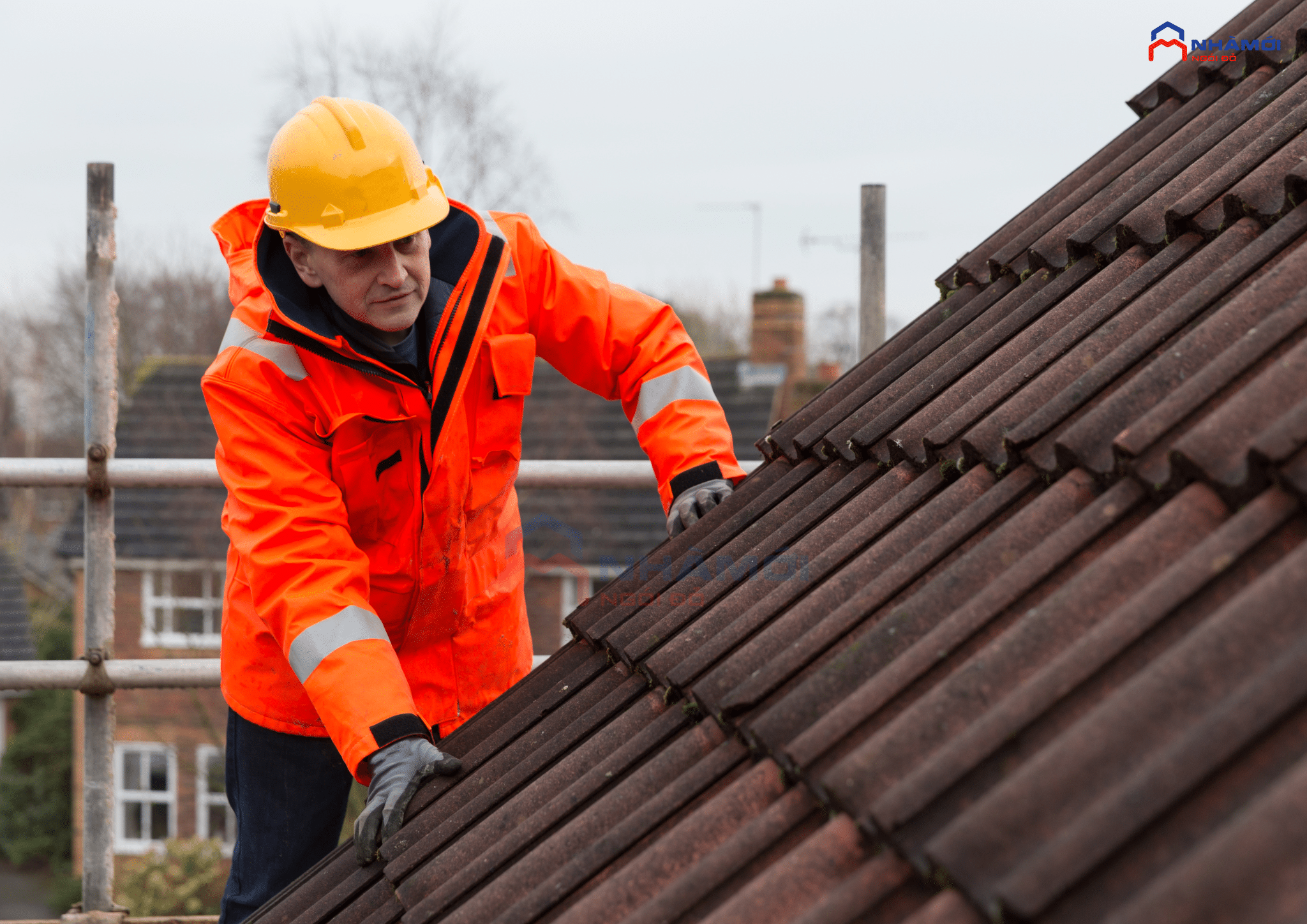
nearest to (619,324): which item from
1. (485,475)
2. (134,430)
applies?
(485,475)

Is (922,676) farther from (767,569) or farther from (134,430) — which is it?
(134,430)

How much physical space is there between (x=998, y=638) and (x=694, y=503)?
1.43 metres

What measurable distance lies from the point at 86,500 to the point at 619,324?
80.8 inches

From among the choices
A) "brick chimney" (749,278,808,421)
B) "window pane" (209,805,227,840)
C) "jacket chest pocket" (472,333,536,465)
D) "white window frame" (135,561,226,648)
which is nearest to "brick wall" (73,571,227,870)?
"white window frame" (135,561,226,648)

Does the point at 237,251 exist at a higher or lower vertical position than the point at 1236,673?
higher

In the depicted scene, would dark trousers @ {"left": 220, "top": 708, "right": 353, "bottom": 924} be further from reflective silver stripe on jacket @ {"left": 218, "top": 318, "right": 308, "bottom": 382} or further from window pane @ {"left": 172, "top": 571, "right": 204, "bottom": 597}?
window pane @ {"left": 172, "top": 571, "right": 204, "bottom": 597}

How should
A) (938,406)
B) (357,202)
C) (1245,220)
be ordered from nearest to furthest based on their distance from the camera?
(1245,220) < (938,406) < (357,202)

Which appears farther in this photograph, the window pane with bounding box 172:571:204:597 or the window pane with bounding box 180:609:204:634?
the window pane with bounding box 180:609:204:634

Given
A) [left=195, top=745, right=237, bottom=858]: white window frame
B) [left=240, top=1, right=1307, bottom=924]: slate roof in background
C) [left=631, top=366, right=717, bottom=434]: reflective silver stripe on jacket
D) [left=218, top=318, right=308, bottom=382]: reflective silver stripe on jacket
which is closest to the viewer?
[left=240, top=1, right=1307, bottom=924]: slate roof in background

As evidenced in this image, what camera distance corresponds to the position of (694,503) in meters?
2.86

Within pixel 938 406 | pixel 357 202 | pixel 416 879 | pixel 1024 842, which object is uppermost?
pixel 357 202

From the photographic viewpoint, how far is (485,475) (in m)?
3.10

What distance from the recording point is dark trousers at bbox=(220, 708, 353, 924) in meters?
3.13

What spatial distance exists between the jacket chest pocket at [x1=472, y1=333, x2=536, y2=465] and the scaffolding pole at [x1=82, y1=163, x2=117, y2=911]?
1634 mm
